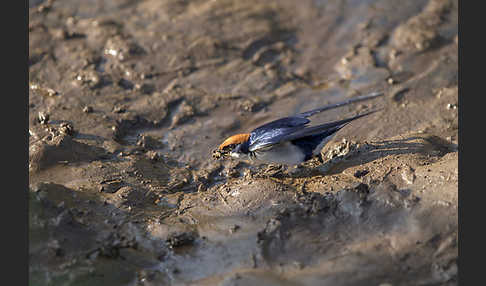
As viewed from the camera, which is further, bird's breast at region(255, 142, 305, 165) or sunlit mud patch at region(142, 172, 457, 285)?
bird's breast at region(255, 142, 305, 165)

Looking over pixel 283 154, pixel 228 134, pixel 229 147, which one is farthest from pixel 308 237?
pixel 228 134

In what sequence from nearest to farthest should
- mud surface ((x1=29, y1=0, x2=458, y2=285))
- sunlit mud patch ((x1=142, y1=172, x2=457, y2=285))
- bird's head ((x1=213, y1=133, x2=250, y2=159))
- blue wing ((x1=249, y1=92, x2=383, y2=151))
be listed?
sunlit mud patch ((x1=142, y1=172, x2=457, y2=285))
mud surface ((x1=29, y1=0, x2=458, y2=285))
blue wing ((x1=249, y1=92, x2=383, y2=151))
bird's head ((x1=213, y1=133, x2=250, y2=159))

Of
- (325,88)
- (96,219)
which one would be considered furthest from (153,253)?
(325,88)

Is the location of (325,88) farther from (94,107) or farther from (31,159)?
(31,159)

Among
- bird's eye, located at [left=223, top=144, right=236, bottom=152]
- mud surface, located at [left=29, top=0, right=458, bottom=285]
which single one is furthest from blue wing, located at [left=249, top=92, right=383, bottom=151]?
mud surface, located at [left=29, top=0, right=458, bottom=285]

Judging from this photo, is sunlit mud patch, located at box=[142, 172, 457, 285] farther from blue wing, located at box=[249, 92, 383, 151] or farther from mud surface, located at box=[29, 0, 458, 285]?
blue wing, located at box=[249, 92, 383, 151]

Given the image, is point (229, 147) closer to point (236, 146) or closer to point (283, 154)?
point (236, 146)
